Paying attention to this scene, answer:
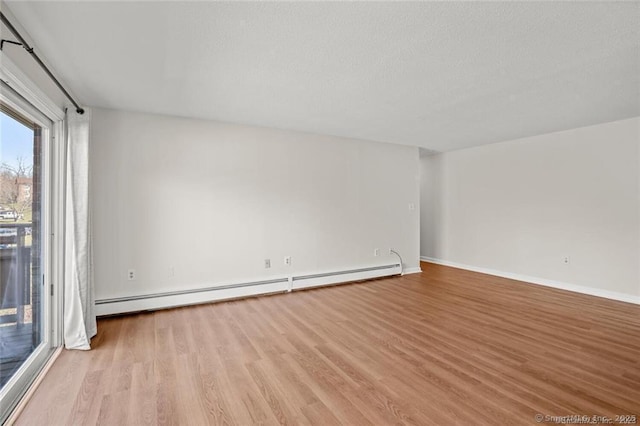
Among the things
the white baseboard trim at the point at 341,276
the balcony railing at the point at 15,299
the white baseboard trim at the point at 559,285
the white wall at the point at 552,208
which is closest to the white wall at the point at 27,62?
the balcony railing at the point at 15,299

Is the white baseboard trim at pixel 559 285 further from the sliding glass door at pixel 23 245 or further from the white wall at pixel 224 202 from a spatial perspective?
the sliding glass door at pixel 23 245

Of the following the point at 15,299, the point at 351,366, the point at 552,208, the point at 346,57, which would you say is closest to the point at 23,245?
the point at 15,299

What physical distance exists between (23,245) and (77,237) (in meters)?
0.48

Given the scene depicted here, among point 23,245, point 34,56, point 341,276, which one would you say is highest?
point 34,56

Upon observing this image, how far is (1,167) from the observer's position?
5.97 feet

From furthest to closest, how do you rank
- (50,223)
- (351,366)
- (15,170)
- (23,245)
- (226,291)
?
(226,291), (50,223), (351,366), (23,245), (15,170)

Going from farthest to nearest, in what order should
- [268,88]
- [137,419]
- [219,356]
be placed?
1. [268,88]
2. [219,356]
3. [137,419]

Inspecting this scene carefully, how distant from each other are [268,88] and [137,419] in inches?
107

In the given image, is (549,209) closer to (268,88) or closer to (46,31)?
(268,88)

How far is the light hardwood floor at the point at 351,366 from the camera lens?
181cm

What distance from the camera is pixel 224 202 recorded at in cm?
396

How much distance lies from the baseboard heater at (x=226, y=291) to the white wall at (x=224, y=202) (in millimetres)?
82

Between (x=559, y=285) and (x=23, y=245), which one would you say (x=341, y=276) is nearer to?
(x=559, y=285)

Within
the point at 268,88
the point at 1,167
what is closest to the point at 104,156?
the point at 1,167
